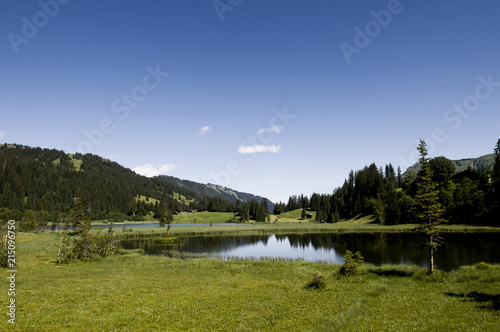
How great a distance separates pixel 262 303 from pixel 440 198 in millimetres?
121456

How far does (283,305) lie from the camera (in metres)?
21.6

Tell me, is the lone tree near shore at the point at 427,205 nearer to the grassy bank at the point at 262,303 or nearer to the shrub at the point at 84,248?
the grassy bank at the point at 262,303

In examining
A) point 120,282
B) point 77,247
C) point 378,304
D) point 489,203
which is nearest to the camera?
point 378,304

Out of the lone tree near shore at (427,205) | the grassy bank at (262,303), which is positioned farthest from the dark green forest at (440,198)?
the grassy bank at (262,303)

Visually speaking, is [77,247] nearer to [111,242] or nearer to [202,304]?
[111,242]

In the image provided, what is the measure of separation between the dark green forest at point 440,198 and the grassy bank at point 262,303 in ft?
145

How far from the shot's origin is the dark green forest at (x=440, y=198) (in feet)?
338

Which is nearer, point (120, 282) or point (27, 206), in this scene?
point (120, 282)

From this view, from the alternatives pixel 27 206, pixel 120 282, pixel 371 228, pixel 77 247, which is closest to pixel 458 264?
pixel 120 282

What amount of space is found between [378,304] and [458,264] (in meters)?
32.2

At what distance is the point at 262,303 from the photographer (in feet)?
72.8

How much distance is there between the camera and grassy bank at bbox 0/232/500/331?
1662 cm

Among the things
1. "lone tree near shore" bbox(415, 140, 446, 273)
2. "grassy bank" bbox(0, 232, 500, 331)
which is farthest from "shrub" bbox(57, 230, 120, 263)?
"lone tree near shore" bbox(415, 140, 446, 273)

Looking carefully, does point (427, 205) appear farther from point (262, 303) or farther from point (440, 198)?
point (440, 198)
